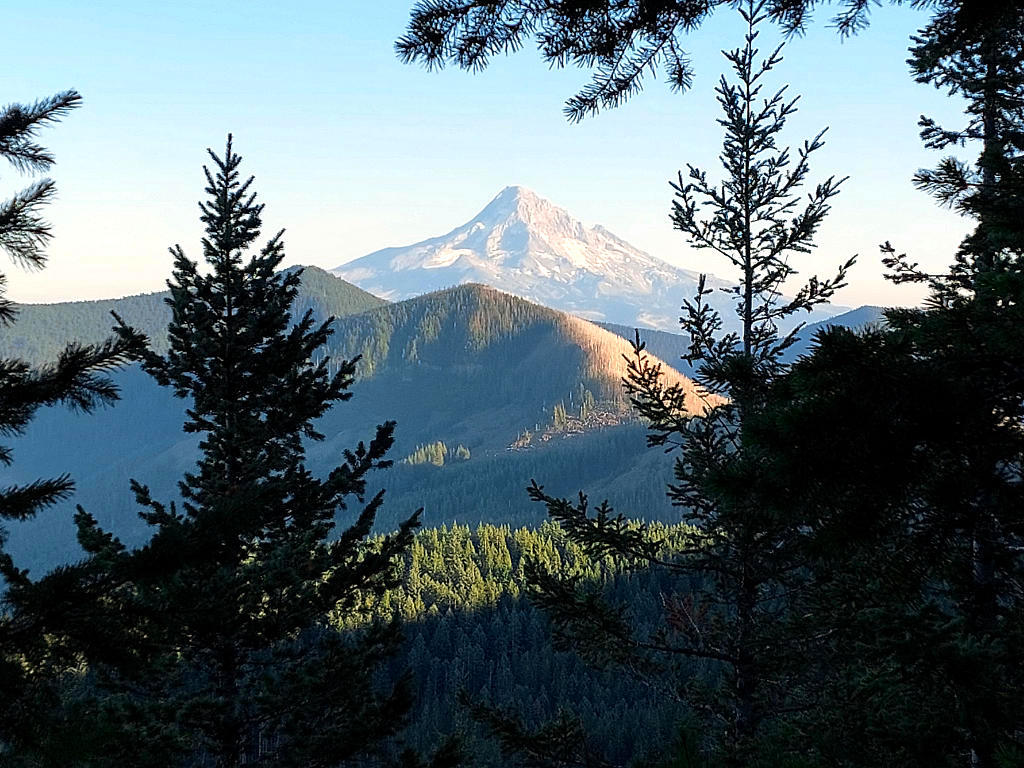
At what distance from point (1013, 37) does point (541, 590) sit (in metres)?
11.0

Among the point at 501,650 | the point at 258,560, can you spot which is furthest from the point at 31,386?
the point at 501,650

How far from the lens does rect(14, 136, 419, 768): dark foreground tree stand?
11.3 meters

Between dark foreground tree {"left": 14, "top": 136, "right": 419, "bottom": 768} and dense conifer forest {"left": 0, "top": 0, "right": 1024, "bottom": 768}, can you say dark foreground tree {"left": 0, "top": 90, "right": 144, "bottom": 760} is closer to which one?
dense conifer forest {"left": 0, "top": 0, "right": 1024, "bottom": 768}

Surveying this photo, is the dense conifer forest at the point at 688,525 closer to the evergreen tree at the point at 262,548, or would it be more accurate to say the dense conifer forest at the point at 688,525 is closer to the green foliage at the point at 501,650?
the evergreen tree at the point at 262,548

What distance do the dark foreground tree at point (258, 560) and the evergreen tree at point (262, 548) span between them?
27mm

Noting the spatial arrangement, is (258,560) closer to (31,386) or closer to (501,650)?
(31,386)

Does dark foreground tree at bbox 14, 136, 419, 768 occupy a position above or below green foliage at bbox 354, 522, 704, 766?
above

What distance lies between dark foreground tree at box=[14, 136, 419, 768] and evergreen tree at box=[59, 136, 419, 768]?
27mm

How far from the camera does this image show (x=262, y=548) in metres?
12.6

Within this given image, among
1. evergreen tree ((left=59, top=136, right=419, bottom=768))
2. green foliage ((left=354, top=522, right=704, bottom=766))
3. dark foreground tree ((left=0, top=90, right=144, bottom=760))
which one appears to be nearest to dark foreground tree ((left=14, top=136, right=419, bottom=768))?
evergreen tree ((left=59, top=136, right=419, bottom=768))

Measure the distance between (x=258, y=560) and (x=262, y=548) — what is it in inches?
16.8

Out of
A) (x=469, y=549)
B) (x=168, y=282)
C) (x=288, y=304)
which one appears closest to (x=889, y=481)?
(x=288, y=304)

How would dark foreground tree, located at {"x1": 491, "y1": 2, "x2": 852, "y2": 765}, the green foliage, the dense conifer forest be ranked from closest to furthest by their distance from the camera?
1. the dense conifer forest
2. dark foreground tree, located at {"x1": 491, "y1": 2, "x2": 852, "y2": 765}
3. the green foliage

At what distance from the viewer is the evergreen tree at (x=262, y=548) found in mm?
11641
